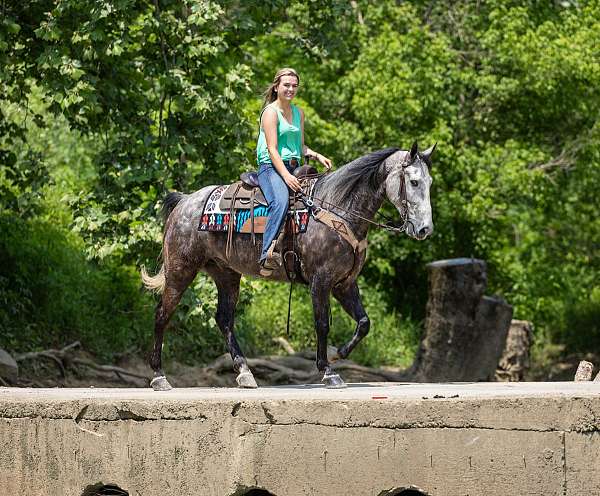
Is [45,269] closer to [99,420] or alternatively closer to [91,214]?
[91,214]

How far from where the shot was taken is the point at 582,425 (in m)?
7.88

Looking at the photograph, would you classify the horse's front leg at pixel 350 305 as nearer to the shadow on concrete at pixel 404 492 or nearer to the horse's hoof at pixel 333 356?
the horse's hoof at pixel 333 356

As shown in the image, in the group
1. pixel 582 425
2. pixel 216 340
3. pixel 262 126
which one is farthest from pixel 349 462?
pixel 216 340

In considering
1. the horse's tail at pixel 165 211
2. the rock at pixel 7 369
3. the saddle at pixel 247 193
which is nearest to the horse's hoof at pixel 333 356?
the saddle at pixel 247 193

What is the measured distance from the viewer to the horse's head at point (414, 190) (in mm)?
9898

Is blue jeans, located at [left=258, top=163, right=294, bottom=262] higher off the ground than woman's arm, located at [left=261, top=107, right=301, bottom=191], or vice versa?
woman's arm, located at [left=261, top=107, right=301, bottom=191]

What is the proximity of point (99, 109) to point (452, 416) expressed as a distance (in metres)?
6.88

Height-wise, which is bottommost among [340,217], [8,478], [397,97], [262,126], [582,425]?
[8,478]

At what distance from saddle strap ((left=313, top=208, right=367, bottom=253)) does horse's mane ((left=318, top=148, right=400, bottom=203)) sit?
141 millimetres

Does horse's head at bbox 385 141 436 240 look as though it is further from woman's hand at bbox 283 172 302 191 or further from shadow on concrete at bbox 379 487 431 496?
shadow on concrete at bbox 379 487 431 496

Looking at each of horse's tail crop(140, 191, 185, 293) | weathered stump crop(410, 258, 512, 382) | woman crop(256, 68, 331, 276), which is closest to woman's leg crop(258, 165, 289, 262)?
woman crop(256, 68, 331, 276)

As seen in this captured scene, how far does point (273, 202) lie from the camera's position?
1035 cm

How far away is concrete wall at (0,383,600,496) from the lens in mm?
7918

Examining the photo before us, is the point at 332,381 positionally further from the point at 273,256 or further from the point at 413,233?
the point at 413,233
